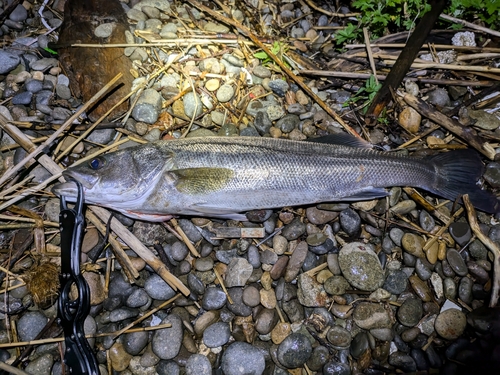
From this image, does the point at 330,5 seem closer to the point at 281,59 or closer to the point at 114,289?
the point at 281,59

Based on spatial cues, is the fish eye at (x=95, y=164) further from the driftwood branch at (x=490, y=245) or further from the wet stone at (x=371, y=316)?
the driftwood branch at (x=490, y=245)

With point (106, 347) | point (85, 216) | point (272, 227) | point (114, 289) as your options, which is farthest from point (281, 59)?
point (106, 347)

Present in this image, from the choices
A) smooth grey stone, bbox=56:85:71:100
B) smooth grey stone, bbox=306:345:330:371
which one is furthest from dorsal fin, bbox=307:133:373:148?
smooth grey stone, bbox=56:85:71:100

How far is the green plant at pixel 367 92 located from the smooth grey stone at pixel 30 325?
15.2 feet

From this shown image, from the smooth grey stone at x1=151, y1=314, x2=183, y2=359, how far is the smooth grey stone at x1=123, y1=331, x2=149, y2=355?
111mm

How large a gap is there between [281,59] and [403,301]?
11.7 ft

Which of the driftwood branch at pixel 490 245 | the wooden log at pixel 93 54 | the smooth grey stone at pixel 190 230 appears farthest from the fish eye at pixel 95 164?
the driftwood branch at pixel 490 245

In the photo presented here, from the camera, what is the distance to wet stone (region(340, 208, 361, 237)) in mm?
4164

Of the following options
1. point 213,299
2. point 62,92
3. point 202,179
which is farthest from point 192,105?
point 213,299

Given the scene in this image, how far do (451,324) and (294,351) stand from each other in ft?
5.96

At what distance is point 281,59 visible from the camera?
4.80m

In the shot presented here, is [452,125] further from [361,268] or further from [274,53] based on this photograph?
[274,53]

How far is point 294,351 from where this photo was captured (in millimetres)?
3744

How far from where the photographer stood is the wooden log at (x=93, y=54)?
180 inches
